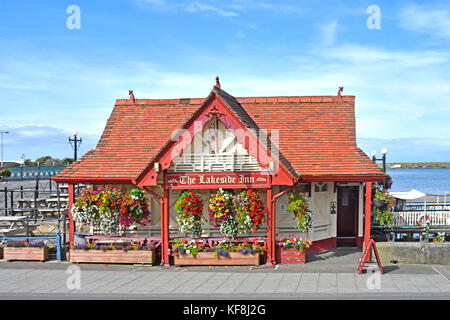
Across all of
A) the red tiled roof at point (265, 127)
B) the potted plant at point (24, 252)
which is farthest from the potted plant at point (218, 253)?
the potted plant at point (24, 252)

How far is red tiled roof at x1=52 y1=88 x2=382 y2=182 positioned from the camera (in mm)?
15305

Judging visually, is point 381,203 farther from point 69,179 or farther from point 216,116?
Answer: point 69,179

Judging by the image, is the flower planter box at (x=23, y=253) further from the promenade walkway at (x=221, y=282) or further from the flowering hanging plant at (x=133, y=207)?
the flowering hanging plant at (x=133, y=207)

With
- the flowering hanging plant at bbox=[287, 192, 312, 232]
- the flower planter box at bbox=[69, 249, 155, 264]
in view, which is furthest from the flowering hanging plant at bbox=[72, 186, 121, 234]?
the flowering hanging plant at bbox=[287, 192, 312, 232]

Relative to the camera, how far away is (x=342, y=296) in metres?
10.6

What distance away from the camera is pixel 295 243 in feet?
47.1

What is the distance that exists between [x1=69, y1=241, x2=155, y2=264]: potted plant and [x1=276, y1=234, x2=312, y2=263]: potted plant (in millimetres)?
4171

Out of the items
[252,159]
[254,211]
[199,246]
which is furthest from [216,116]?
[199,246]

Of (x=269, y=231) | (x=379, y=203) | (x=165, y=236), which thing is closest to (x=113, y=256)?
(x=165, y=236)

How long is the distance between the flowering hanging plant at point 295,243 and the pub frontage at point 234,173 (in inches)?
3.3

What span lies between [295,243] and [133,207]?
215 inches

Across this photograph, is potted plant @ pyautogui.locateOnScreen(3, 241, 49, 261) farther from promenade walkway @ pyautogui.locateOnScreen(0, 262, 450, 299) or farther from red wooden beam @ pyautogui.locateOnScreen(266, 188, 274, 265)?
red wooden beam @ pyautogui.locateOnScreen(266, 188, 274, 265)

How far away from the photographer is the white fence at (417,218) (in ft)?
56.6

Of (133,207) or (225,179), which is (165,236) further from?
(225,179)
